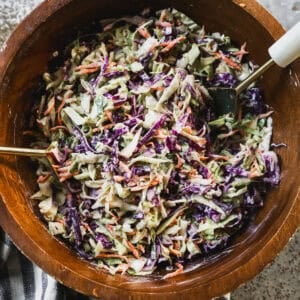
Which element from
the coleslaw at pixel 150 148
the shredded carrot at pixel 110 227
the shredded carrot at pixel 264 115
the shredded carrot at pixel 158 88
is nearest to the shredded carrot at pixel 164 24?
the coleslaw at pixel 150 148

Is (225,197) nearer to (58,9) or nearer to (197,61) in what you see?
(197,61)

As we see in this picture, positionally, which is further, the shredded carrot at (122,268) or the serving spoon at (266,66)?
the shredded carrot at (122,268)

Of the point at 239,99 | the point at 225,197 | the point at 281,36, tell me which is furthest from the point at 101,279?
the point at 281,36

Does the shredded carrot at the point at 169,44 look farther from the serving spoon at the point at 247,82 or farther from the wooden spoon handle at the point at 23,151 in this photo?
the wooden spoon handle at the point at 23,151

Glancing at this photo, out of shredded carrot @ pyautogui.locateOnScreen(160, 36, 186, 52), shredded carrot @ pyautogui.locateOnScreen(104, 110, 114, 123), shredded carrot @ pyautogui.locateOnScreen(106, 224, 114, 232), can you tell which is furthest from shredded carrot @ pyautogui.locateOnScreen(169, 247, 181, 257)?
shredded carrot @ pyautogui.locateOnScreen(160, 36, 186, 52)

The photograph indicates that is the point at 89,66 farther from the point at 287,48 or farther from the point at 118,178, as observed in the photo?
Result: the point at 287,48

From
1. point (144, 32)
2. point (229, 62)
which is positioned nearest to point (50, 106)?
point (144, 32)

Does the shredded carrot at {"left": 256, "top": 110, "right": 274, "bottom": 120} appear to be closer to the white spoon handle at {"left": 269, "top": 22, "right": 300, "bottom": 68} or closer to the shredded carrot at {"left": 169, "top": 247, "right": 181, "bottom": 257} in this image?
the white spoon handle at {"left": 269, "top": 22, "right": 300, "bottom": 68}
